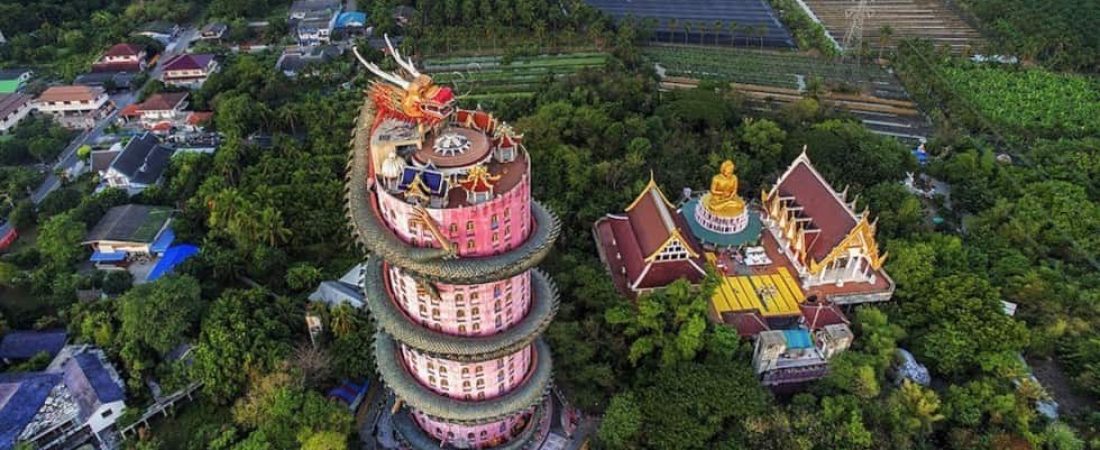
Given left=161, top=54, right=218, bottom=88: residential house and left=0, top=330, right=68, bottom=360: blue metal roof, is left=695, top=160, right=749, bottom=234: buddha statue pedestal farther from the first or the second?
left=161, top=54, right=218, bottom=88: residential house

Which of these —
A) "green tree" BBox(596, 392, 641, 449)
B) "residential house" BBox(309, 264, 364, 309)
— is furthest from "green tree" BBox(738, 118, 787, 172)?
"residential house" BBox(309, 264, 364, 309)

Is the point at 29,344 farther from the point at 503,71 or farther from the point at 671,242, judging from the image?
the point at 503,71

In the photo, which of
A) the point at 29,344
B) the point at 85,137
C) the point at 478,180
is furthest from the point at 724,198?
the point at 85,137

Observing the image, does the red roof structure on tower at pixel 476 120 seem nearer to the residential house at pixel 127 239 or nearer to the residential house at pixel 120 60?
the residential house at pixel 127 239

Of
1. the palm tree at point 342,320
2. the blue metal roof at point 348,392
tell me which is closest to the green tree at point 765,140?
the palm tree at point 342,320

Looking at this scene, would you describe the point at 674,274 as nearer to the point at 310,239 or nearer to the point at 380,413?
the point at 380,413

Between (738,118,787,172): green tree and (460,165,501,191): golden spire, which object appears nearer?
(460,165,501,191): golden spire

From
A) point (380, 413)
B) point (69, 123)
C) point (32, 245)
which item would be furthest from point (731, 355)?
point (69, 123)
